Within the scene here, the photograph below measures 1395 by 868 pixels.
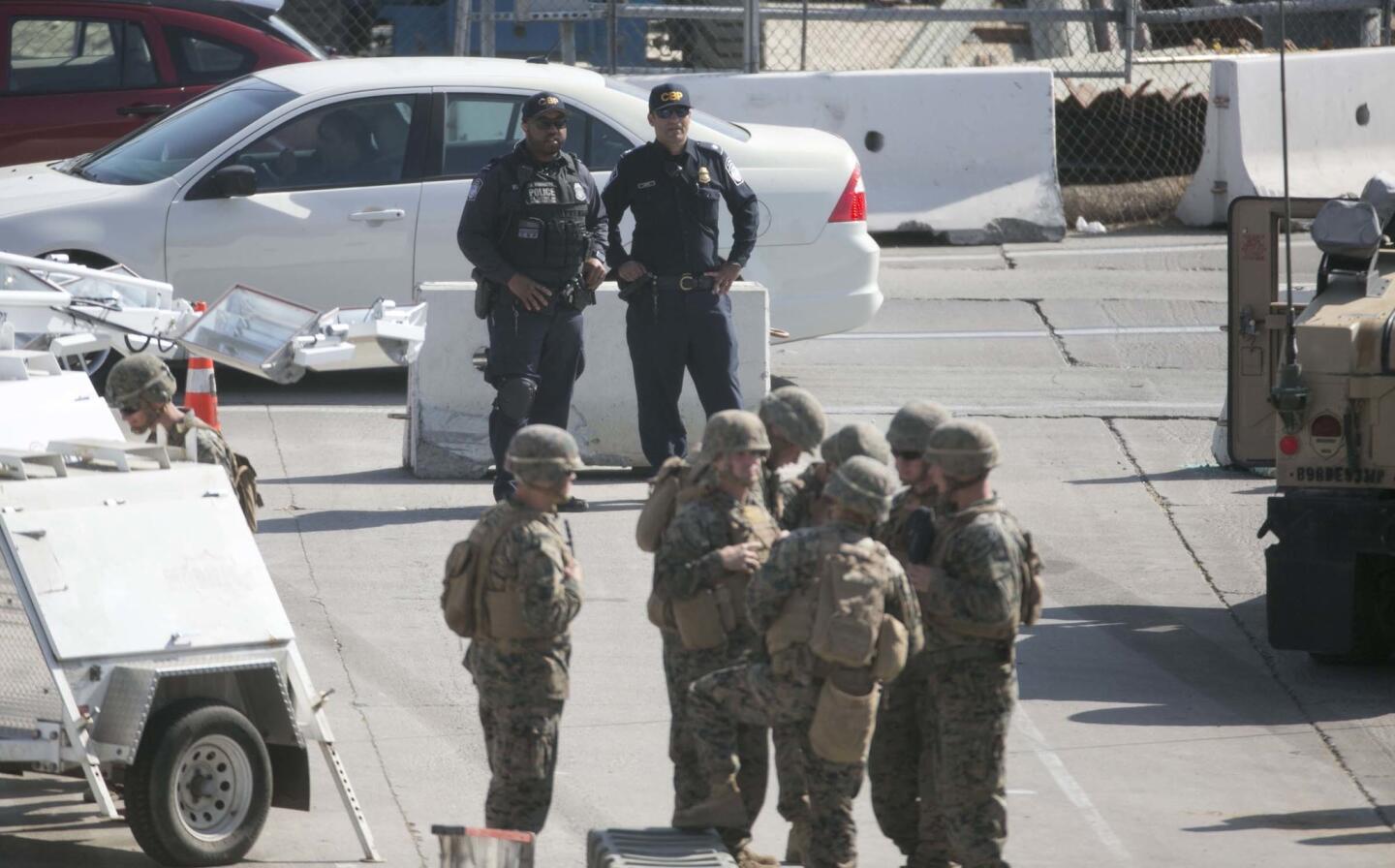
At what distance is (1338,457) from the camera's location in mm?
7574

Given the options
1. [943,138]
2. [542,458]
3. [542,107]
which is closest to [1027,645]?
[542,107]

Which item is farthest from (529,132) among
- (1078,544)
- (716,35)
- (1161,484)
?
(716,35)

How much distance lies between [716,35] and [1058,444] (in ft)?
25.2

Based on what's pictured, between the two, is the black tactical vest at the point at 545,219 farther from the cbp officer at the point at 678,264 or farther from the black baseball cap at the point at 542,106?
the cbp officer at the point at 678,264

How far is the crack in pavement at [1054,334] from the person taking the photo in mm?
12727

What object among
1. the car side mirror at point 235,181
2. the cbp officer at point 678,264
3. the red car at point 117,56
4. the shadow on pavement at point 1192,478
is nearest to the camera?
the cbp officer at point 678,264

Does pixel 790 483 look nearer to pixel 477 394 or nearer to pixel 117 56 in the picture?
pixel 477 394

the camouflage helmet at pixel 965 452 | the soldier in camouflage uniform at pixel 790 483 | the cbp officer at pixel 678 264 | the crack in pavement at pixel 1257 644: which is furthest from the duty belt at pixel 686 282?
the camouflage helmet at pixel 965 452

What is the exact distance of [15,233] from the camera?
10.9 meters

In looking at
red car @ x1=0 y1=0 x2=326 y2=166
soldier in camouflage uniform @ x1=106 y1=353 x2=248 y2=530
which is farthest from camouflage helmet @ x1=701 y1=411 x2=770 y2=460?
red car @ x1=0 y1=0 x2=326 y2=166

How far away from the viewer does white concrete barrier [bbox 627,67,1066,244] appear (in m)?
16.0

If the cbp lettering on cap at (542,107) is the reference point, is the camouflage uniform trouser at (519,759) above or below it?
below

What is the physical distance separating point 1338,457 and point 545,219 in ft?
11.3

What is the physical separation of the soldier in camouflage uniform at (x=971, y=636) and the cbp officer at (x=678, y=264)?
3755mm
